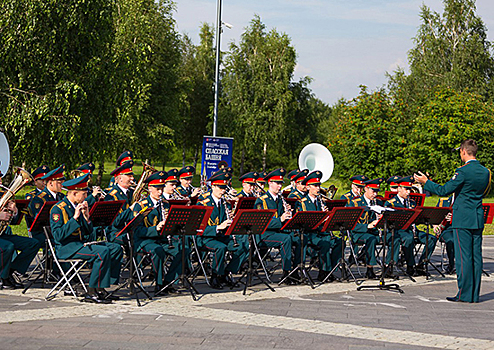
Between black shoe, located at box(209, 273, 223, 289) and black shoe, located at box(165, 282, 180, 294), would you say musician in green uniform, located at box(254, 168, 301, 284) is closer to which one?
black shoe, located at box(209, 273, 223, 289)

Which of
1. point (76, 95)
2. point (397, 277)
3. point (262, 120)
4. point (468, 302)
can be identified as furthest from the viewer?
point (262, 120)

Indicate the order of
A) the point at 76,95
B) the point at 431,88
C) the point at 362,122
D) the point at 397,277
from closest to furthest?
the point at 397,277, the point at 76,95, the point at 362,122, the point at 431,88

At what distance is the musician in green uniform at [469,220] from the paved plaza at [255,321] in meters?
0.34

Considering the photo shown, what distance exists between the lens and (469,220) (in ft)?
32.4

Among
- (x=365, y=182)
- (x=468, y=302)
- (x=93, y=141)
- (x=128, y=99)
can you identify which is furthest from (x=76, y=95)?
(x=468, y=302)

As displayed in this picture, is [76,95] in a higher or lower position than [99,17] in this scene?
lower

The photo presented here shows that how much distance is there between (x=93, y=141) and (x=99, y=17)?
13.2ft

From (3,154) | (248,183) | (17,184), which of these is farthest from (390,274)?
(3,154)

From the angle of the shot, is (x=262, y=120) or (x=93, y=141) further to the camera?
(x=262, y=120)

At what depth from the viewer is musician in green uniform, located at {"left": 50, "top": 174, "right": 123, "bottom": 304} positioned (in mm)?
9016

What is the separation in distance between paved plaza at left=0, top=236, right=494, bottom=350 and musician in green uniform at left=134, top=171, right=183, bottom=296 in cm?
36

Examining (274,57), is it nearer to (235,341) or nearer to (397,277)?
(397,277)

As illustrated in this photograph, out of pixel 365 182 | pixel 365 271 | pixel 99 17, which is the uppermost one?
pixel 99 17

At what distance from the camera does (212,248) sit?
1062cm
